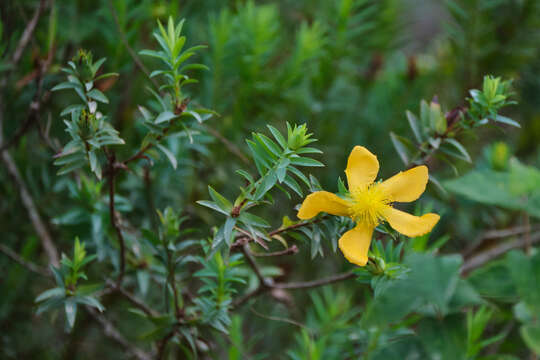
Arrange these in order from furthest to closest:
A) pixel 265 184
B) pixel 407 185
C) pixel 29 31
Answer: pixel 29 31 < pixel 407 185 < pixel 265 184

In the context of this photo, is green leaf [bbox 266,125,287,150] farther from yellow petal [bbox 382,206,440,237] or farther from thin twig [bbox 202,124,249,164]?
thin twig [bbox 202,124,249,164]

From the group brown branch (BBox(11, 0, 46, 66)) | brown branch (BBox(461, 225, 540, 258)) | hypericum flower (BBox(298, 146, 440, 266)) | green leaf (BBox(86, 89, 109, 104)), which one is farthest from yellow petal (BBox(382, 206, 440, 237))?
brown branch (BBox(11, 0, 46, 66))

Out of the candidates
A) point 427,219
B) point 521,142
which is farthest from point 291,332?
point 521,142

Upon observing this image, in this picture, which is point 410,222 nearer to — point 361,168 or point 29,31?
point 361,168

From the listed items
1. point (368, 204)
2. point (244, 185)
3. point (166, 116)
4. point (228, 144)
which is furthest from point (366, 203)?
point (244, 185)

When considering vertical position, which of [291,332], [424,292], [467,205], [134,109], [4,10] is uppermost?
[4,10]

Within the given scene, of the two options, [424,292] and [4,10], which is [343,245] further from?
[4,10]
